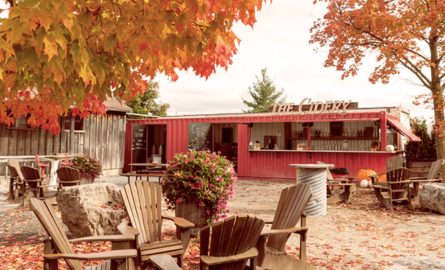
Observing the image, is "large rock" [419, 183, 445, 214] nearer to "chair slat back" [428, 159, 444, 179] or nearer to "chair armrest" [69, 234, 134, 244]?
"chair slat back" [428, 159, 444, 179]

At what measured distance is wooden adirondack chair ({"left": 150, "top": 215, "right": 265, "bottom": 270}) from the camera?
A: 221 cm

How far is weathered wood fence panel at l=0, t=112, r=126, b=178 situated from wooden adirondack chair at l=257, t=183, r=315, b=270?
1119 cm

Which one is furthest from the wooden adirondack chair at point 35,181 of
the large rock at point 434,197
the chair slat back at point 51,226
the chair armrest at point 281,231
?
the large rock at point 434,197

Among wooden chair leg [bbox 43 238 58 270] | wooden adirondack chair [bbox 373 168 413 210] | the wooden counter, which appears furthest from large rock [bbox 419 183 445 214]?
wooden chair leg [bbox 43 238 58 270]

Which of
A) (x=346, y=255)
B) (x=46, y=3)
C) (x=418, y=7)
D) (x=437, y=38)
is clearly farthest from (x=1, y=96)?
(x=437, y=38)

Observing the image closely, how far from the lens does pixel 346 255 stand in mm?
4453

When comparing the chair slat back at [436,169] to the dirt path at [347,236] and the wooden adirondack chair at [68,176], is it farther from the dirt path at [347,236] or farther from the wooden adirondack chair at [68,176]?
the wooden adirondack chair at [68,176]

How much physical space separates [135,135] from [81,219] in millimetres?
12619

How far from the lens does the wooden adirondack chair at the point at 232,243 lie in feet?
7.25

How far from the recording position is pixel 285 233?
10.8 ft

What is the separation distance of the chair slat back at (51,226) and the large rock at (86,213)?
218cm

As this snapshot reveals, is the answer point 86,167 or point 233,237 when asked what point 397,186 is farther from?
point 86,167

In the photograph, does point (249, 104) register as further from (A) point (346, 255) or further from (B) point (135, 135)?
(A) point (346, 255)

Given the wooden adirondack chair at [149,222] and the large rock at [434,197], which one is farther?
the large rock at [434,197]
